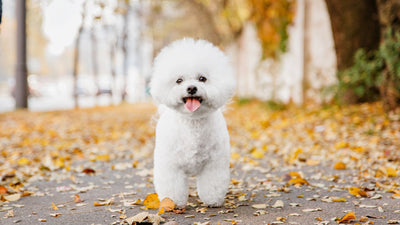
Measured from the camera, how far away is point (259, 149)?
7172mm

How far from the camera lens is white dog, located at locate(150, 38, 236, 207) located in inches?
130

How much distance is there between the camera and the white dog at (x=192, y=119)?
3311 mm

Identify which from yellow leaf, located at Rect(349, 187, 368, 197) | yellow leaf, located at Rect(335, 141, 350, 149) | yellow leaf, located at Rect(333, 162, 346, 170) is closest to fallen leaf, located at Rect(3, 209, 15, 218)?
yellow leaf, located at Rect(349, 187, 368, 197)

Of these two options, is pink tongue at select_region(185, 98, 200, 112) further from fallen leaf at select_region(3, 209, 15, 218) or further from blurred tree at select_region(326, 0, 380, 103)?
blurred tree at select_region(326, 0, 380, 103)

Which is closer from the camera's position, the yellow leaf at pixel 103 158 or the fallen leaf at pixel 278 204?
the fallen leaf at pixel 278 204

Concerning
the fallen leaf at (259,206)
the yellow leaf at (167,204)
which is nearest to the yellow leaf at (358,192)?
the fallen leaf at (259,206)

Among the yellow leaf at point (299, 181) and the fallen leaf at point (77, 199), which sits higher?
the yellow leaf at point (299, 181)

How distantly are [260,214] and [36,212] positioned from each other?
81.9 inches

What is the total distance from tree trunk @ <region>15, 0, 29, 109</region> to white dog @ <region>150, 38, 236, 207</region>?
11901 mm

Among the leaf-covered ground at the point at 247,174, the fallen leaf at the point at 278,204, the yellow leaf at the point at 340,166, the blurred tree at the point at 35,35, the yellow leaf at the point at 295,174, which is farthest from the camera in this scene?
the blurred tree at the point at 35,35

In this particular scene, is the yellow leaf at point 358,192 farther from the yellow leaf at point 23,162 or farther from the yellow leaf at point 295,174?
the yellow leaf at point 23,162

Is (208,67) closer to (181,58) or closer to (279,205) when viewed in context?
(181,58)

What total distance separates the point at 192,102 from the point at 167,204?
1018mm

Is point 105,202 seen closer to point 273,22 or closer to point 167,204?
point 167,204
